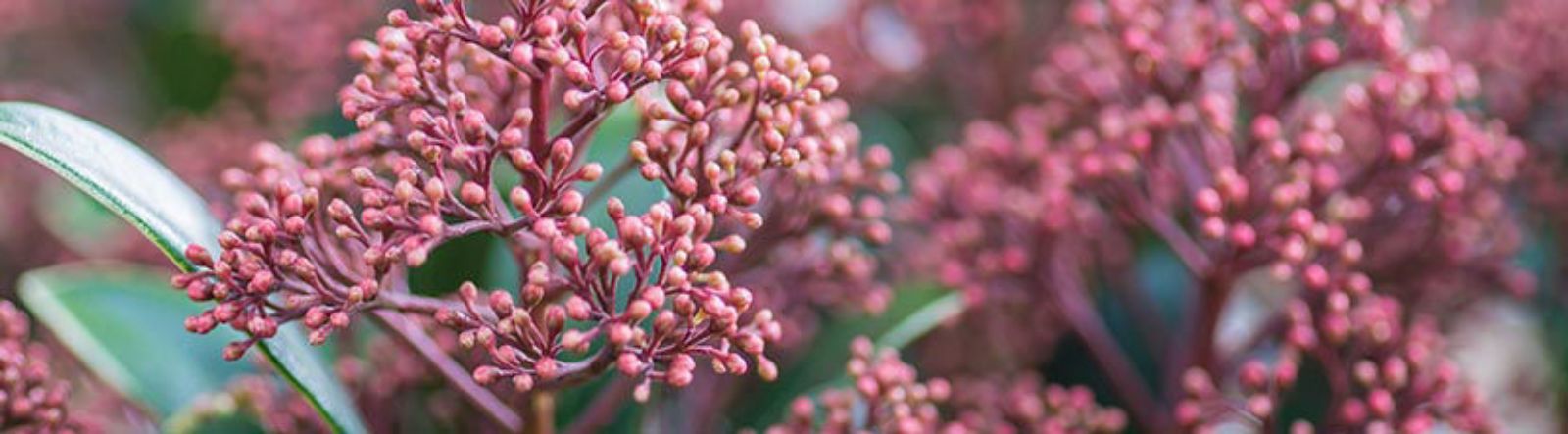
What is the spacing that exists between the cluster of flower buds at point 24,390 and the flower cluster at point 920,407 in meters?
0.41

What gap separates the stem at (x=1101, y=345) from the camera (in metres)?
1.12

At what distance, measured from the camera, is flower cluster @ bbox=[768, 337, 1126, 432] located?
0.85m

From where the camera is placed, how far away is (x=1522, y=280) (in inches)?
44.8

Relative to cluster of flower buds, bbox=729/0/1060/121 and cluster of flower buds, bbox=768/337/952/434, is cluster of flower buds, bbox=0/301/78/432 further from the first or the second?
cluster of flower buds, bbox=729/0/1060/121

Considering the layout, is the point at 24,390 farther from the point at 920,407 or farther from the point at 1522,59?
the point at 1522,59

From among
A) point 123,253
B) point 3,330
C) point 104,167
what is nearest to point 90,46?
point 123,253

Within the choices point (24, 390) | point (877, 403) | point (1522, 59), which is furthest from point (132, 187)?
point (1522, 59)

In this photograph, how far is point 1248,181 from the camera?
1.00m

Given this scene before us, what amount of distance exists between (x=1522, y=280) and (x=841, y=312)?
0.53 meters

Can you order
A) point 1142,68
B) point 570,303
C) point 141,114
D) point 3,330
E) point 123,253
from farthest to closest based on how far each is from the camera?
point 141,114, point 123,253, point 1142,68, point 3,330, point 570,303

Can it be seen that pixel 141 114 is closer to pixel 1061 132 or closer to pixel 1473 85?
pixel 1061 132

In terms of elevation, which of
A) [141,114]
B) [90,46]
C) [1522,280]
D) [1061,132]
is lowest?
[1522,280]

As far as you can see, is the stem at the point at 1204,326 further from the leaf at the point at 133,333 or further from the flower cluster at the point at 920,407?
the leaf at the point at 133,333

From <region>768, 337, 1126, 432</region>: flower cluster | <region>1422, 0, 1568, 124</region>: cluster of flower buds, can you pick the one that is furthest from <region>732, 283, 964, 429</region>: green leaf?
<region>1422, 0, 1568, 124</region>: cluster of flower buds
